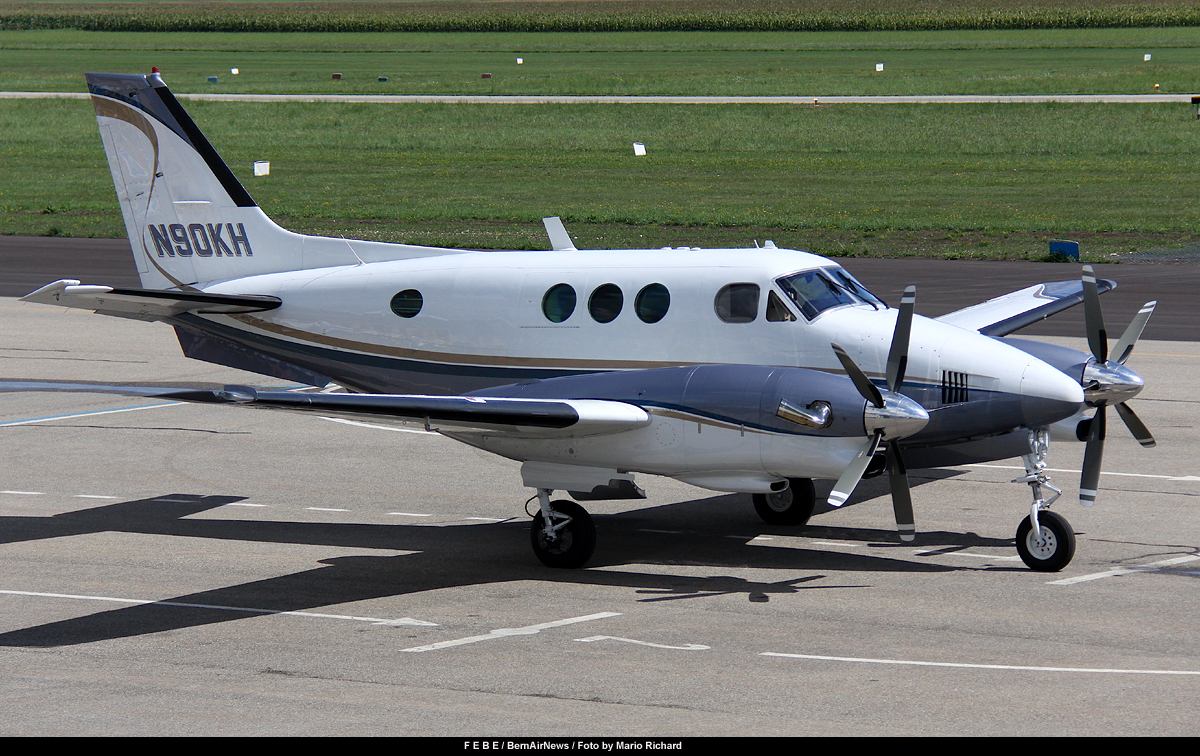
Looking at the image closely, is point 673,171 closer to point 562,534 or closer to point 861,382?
point 562,534

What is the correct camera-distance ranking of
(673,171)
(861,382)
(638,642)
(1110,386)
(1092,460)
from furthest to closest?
(673,171) < (1092,460) < (1110,386) < (861,382) < (638,642)

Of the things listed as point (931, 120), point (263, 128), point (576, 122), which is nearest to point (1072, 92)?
point (931, 120)

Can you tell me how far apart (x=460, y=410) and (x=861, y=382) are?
12.2 feet

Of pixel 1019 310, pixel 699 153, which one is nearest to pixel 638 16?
pixel 699 153

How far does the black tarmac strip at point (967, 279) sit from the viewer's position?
29.2 meters

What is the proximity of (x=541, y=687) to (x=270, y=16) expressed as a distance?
15269 centimetres

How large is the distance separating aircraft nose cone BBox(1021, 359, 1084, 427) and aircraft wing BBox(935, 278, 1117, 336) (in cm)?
454

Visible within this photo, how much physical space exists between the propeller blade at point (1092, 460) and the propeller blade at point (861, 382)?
2401mm

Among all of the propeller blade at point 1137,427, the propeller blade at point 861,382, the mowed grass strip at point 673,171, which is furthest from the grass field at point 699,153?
the propeller blade at point 861,382

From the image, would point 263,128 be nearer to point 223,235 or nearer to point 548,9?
point 223,235

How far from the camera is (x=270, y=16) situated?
153m

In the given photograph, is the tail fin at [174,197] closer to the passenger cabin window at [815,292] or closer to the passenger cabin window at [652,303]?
the passenger cabin window at [652,303]

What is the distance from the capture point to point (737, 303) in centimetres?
1424

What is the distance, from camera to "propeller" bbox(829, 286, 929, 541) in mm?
12656
